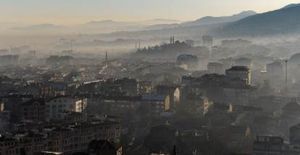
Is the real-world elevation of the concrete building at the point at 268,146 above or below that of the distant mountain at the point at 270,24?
below

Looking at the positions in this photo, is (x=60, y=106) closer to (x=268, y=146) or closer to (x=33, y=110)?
(x=33, y=110)

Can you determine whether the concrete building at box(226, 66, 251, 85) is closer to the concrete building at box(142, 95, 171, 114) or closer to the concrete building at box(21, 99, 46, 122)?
the concrete building at box(142, 95, 171, 114)

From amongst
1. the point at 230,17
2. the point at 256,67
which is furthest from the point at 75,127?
the point at 230,17

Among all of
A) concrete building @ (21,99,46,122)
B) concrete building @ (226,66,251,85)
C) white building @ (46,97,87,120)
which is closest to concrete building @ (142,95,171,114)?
white building @ (46,97,87,120)

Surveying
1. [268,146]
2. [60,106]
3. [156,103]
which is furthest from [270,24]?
[268,146]

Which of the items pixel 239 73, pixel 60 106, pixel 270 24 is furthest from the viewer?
pixel 270 24

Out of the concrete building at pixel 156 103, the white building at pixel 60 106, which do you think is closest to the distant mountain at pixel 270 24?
the concrete building at pixel 156 103

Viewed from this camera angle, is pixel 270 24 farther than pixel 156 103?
Yes

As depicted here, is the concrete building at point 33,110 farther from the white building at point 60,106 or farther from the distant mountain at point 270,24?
the distant mountain at point 270,24
